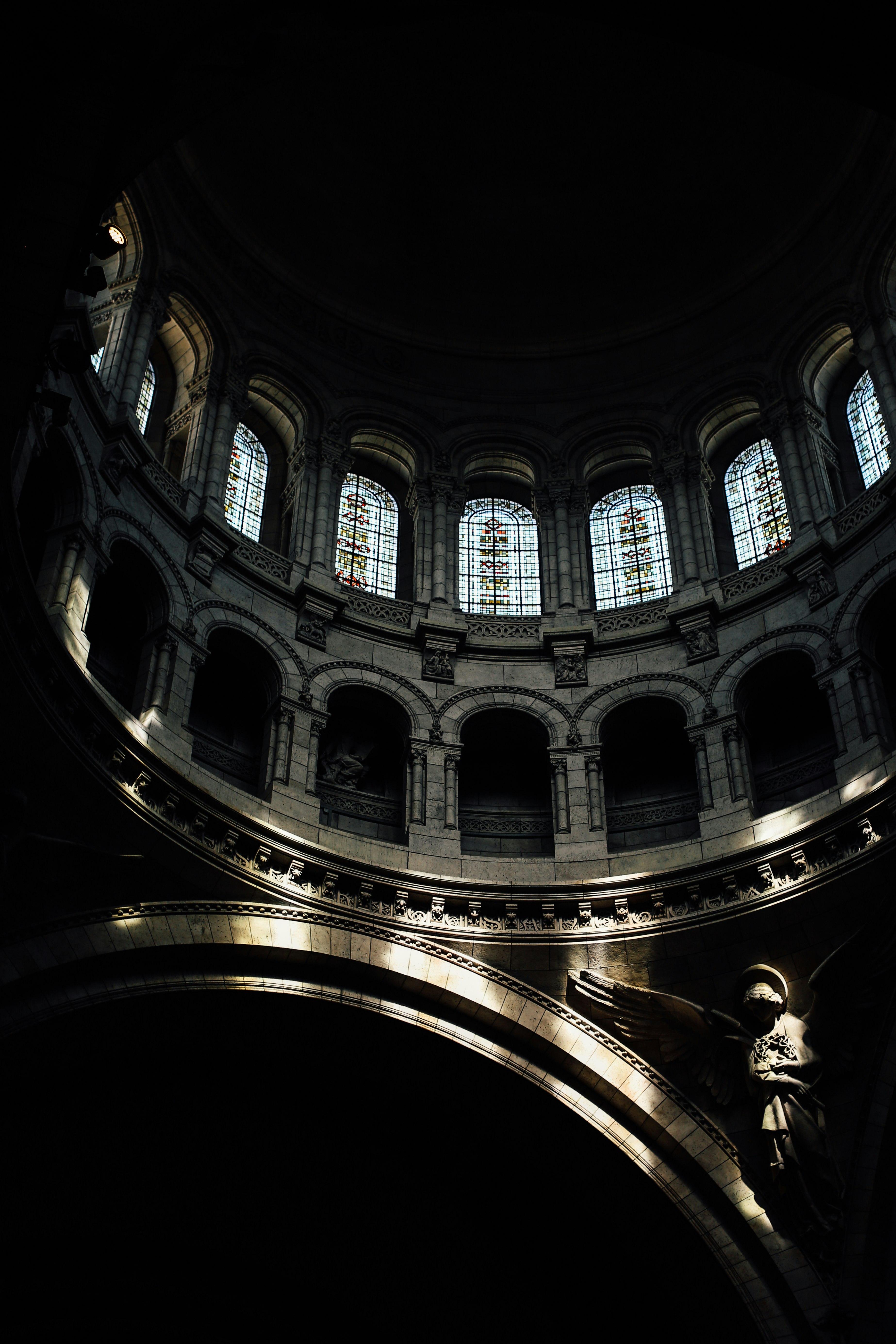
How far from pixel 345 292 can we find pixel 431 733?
10.8 m

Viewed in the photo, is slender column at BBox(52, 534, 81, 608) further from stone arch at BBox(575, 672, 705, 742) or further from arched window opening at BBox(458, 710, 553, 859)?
stone arch at BBox(575, 672, 705, 742)

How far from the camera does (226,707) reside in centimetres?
2233

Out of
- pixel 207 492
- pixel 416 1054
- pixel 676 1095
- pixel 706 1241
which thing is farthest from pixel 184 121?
pixel 706 1241

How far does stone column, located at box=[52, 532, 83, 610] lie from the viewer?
18.7 m

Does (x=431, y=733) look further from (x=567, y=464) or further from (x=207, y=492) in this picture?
(x=567, y=464)

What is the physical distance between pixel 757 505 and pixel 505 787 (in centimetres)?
710

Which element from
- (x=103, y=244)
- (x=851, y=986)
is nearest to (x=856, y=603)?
(x=851, y=986)

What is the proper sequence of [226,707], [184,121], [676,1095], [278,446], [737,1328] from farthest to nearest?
[278,446]
[226,707]
[676,1095]
[737,1328]
[184,121]

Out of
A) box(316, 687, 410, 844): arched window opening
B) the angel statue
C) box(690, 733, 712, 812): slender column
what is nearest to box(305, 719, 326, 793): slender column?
box(316, 687, 410, 844): arched window opening

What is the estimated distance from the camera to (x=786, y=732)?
2222cm

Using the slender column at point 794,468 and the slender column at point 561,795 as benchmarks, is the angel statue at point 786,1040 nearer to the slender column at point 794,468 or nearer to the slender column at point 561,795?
the slender column at point 561,795

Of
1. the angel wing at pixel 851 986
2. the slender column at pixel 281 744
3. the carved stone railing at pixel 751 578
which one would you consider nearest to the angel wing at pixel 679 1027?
the angel wing at pixel 851 986

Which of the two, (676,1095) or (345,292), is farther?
(345,292)

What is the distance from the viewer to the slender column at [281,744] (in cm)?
2075
